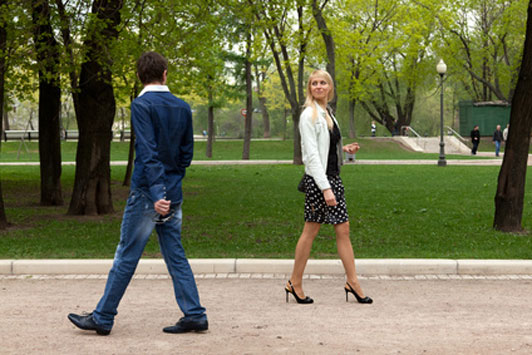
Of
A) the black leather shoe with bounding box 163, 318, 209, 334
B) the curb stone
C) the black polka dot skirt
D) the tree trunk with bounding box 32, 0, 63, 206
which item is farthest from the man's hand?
the tree trunk with bounding box 32, 0, 63, 206

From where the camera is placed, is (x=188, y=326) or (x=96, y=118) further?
(x=96, y=118)

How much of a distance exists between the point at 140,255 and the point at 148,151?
0.73m

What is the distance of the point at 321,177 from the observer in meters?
5.40

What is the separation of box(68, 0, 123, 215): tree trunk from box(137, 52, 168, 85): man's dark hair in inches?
267

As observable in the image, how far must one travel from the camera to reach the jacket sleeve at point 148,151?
14.8ft

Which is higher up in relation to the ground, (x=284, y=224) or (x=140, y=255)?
(x=140, y=255)

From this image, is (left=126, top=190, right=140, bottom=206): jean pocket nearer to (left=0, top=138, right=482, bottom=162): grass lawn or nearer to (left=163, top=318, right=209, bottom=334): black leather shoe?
(left=163, top=318, right=209, bottom=334): black leather shoe

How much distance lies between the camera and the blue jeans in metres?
4.68

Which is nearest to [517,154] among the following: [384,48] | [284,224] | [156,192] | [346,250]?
[284,224]

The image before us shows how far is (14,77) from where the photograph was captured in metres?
15.6

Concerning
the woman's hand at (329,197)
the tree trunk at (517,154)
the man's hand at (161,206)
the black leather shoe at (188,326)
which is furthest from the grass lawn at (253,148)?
the man's hand at (161,206)

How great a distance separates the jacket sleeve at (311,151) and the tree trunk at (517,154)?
4.51m

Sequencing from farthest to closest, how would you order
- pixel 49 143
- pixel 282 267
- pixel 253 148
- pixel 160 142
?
pixel 253 148 < pixel 49 143 < pixel 282 267 < pixel 160 142

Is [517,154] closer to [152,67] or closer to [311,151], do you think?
[311,151]
